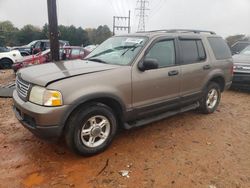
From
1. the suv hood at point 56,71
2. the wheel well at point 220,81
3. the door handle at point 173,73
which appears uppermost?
the suv hood at point 56,71

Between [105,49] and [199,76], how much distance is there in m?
2.02

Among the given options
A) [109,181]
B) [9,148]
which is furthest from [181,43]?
[9,148]

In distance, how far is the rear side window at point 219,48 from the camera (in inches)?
222

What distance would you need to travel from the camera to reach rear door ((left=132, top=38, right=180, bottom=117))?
4.08 metres

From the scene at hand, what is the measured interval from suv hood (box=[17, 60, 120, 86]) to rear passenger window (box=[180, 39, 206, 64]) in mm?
1631

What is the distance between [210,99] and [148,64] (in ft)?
8.56

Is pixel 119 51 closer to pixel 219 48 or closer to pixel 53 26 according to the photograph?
pixel 219 48

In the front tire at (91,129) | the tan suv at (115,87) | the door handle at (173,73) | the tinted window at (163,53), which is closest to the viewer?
the tan suv at (115,87)

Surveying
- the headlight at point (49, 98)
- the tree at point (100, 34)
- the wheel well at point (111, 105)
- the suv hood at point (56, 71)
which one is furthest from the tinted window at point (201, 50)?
the tree at point (100, 34)

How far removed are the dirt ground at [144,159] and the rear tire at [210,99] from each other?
25.2 inches

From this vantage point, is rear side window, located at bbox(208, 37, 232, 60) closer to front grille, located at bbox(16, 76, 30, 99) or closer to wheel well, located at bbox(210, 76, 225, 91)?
wheel well, located at bbox(210, 76, 225, 91)

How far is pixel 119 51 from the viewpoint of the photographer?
4430 millimetres

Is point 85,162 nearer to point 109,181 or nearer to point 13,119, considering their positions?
point 109,181

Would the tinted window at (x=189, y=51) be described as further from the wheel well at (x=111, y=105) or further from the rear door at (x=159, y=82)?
the wheel well at (x=111, y=105)
